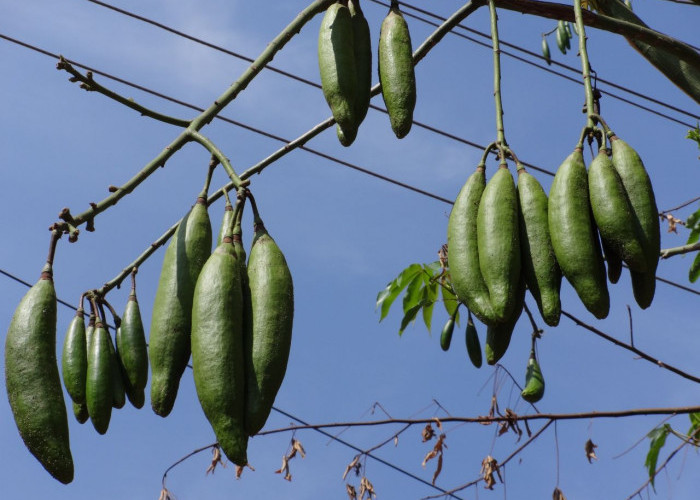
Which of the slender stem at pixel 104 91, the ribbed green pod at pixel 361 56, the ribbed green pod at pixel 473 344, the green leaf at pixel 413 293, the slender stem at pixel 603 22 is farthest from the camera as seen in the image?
the green leaf at pixel 413 293

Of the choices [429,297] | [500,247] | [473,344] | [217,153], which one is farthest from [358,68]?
[429,297]

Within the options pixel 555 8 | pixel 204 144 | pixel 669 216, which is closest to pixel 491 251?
pixel 204 144

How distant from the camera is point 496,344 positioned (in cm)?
221

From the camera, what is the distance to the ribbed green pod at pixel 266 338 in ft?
6.14

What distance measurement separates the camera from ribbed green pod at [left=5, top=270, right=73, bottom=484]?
204cm

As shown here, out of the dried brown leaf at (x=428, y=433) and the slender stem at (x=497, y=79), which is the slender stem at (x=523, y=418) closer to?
the dried brown leaf at (x=428, y=433)

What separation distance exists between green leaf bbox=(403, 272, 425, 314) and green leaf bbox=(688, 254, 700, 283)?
52.4 inches

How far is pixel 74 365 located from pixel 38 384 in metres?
0.30

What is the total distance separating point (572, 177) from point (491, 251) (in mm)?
229

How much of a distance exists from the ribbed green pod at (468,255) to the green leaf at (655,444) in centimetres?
296

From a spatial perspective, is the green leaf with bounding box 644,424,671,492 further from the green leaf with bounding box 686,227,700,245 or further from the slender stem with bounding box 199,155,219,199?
the slender stem with bounding box 199,155,219,199

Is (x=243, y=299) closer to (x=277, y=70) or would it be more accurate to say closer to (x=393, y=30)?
(x=393, y=30)

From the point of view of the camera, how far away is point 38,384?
209 centimetres

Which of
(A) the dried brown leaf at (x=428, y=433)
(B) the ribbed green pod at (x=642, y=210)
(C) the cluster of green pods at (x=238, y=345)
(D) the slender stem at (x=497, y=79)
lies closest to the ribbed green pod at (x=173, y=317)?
(C) the cluster of green pods at (x=238, y=345)
